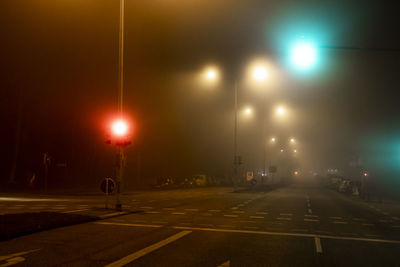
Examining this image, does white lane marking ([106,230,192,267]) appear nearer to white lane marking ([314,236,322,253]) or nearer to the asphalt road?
the asphalt road

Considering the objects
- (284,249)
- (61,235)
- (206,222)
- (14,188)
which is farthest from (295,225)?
(14,188)

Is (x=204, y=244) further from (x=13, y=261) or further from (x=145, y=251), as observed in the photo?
(x=13, y=261)

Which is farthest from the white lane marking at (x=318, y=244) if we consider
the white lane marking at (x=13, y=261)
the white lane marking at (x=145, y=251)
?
the white lane marking at (x=13, y=261)

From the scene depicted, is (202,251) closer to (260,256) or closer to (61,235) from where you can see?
(260,256)

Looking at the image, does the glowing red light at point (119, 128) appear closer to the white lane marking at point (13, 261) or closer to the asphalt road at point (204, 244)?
the asphalt road at point (204, 244)

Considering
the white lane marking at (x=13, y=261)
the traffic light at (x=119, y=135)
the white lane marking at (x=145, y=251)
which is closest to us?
the white lane marking at (x=13, y=261)

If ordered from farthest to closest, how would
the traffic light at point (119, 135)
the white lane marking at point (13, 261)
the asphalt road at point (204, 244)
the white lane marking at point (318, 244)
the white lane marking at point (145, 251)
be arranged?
1. the traffic light at point (119, 135)
2. the white lane marking at point (318, 244)
3. the asphalt road at point (204, 244)
4. the white lane marking at point (145, 251)
5. the white lane marking at point (13, 261)

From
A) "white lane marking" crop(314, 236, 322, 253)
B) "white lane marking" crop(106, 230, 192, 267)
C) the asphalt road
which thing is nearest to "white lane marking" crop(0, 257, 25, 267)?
the asphalt road

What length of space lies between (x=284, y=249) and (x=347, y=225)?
6.97 meters

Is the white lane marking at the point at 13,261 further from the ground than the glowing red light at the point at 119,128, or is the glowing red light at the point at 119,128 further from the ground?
the glowing red light at the point at 119,128

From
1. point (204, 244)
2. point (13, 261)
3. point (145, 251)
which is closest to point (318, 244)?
point (204, 244)

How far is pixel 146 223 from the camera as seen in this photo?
1498cm

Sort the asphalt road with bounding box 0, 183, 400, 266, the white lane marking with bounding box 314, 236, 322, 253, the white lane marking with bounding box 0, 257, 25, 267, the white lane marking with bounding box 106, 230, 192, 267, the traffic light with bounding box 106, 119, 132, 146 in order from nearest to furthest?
the white lane marking with bounding box 0, 257, 25, 267, the white lane marking with bounding box 106, 230, 192, 267, the asphalt road with bounding box 0, 183, 400, 266, the white lane marking with bounding box 314, 236, 322, 253, the traffic light with bounding box 106, 119, 132, 146

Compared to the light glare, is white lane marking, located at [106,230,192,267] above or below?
below
